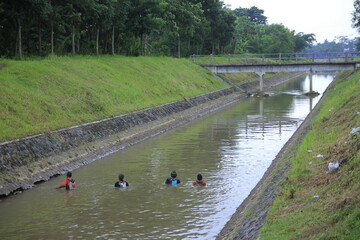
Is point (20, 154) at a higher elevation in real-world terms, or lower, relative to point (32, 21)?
lower

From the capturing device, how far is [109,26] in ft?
177

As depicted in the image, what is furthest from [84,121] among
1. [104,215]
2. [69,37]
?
[69,37]

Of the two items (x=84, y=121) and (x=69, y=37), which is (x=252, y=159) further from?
(x=69, y=37)

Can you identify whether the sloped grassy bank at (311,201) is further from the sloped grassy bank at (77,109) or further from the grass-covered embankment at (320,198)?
the sloped grassy bank at (77,109)

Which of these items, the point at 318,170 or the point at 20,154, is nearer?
the point at 318,170

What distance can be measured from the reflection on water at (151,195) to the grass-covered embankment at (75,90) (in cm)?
378

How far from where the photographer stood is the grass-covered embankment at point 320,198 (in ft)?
32.8

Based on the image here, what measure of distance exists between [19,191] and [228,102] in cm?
4329

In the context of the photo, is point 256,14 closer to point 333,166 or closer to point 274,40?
point 274,40

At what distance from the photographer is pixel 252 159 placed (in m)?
26.0

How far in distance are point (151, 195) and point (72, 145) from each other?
7960 mm

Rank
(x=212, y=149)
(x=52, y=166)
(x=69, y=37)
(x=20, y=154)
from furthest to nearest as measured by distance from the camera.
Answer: (x=69, y=37) < (x=212, y=149) < (x=52, y=166) < (x=20, y=154)

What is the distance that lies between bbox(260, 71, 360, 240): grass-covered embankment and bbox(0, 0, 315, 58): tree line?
27.6 m

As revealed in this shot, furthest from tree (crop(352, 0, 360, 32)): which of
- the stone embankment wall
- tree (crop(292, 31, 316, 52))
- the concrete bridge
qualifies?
tree (crop(292, 31, 316, 52))
